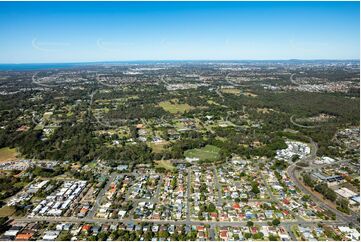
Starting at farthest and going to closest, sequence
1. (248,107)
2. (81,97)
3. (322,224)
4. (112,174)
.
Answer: (81,97), (248,107), (112,174), (322,224)

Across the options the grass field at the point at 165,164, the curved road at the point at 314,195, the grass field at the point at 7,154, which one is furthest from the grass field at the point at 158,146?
the grass field at the point at 7,154

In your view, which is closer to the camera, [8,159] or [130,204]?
[130,204]

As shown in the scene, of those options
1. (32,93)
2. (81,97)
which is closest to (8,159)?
(81,97)

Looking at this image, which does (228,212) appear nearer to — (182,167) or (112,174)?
(182,167)

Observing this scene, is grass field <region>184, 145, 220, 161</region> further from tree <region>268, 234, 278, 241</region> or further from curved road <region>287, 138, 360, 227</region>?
tree <region>268, 234, 278, 241</region>

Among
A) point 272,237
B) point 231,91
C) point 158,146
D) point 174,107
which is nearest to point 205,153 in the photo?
point 158,146

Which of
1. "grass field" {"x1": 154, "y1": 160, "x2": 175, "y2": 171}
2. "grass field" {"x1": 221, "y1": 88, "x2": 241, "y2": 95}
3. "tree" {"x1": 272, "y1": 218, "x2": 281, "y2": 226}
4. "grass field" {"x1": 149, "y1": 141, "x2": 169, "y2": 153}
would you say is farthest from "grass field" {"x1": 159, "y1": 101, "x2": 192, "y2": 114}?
"tree" {"x1": 272, "y1": 218, "x2": 281, "y2": 226}
